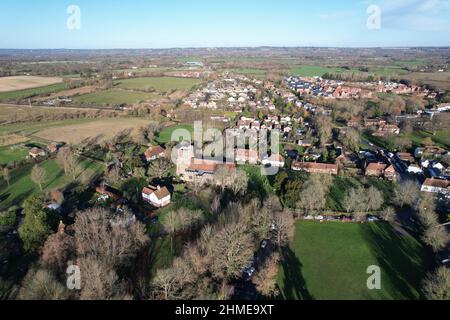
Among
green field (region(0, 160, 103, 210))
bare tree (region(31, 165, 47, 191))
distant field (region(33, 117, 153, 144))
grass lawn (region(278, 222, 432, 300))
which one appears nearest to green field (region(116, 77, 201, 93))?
distant field (region(33, 117, 153, 144))

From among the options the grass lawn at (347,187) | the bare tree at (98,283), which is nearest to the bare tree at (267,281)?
the bare tree at (98,283)

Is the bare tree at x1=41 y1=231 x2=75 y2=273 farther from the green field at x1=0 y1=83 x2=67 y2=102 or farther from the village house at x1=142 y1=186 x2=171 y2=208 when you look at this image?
the green field at x1=0 y1=83 x2=67 y2=102

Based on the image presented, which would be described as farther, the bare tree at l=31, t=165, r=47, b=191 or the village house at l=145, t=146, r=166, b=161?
the village house at l=145, t=146, r=166, b=161

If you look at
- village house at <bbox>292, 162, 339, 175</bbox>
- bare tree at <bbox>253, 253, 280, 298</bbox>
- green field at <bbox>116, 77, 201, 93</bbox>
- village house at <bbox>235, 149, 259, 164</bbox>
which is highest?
green field at <bbox>116, 77, 201, 93</bbox>

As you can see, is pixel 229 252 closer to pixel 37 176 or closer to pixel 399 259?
pixel 399 259

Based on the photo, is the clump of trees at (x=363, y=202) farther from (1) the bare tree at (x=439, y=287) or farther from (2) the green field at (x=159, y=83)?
(2) the green field at (x=159, y=83)

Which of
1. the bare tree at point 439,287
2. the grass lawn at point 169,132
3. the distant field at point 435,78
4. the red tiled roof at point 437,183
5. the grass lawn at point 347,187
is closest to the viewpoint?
the bare tree at point 439,287

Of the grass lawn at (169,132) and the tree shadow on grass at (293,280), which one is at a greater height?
the grass lawn at (169,132)

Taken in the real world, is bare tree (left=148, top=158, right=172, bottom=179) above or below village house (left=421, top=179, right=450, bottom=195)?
above
